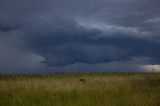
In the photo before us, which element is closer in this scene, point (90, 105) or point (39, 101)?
point (90, 105)

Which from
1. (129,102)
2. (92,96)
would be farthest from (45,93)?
(129,102)

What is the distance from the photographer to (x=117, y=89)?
51.6ft

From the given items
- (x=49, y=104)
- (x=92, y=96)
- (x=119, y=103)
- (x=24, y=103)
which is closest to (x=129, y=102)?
(x=119, y=103)

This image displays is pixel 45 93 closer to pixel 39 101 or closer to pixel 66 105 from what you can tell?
pixel 39 101

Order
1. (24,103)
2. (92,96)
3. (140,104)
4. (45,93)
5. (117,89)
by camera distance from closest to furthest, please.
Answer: (140,104), (24,103), (92,96), (45,93), (117,89)

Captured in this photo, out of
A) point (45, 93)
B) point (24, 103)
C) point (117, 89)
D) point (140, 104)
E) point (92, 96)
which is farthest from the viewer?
point (117, 89)

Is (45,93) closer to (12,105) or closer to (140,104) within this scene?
(12,105)

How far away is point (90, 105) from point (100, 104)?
43 centimetres

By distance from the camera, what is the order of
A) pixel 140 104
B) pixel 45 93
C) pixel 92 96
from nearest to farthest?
pixel 140 104
pixel 92 96
pixel 45 93

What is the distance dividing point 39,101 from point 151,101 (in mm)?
5164

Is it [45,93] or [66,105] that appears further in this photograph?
[45,93]

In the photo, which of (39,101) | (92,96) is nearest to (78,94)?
(92,96)

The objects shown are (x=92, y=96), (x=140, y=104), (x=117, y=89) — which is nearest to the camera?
(x=140, y=104)

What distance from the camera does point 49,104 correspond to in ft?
37.8
